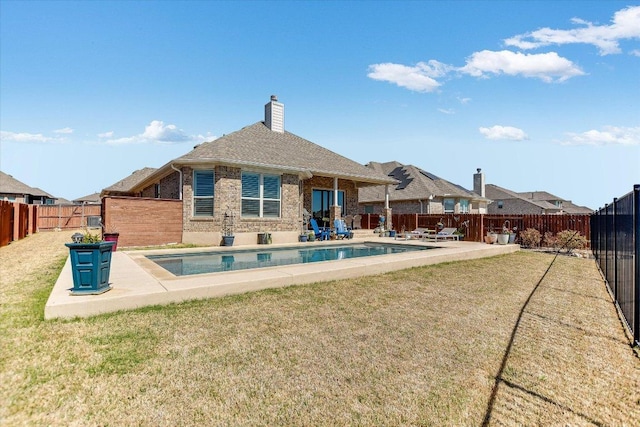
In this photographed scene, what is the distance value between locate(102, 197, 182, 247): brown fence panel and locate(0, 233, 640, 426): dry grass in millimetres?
7857

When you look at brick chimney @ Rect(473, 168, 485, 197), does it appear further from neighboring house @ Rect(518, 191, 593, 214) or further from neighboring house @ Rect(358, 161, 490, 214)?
neighboring house @ Rect(518, 191, 593, 214)

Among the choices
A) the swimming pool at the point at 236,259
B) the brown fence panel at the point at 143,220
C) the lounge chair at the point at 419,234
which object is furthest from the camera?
the lounge chair at the point at 419,234

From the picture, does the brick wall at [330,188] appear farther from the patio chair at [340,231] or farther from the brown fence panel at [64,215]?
the brown fence panel at [64,215]

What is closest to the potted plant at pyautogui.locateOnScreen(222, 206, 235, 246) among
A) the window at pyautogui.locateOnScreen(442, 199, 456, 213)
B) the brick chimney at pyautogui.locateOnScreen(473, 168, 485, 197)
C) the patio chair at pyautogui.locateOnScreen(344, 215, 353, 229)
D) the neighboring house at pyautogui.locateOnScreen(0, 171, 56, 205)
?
the patio chair at pyautogui.locateOnScreen(344, 215, 353, 229)

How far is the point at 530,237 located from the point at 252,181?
607 inches

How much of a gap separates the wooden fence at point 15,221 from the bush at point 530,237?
87.6ft

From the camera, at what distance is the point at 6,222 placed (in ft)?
54.0

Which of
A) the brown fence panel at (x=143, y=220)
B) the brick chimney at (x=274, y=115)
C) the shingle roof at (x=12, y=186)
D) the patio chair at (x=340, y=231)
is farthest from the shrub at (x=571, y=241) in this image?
the shingle roof at (x=12, y=186)

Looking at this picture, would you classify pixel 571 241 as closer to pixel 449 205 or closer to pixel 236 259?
pixel 449 205

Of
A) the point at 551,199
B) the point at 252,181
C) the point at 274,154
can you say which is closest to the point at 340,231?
the point at 274,154

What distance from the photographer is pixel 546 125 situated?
1706 centimetres

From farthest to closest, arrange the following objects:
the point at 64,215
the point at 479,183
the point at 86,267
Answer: the point at 479,183
the point at 64,215
the point at 86,267

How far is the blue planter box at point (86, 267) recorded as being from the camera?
5.42 metres

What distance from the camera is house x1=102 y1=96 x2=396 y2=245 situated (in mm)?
15125
